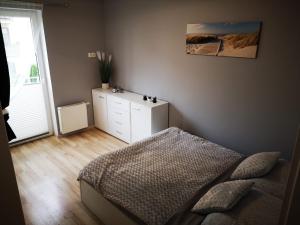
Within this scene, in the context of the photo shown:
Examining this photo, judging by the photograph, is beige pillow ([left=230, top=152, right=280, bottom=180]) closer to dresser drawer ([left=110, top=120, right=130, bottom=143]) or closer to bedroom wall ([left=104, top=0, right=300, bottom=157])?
bedroom wall ([left=104, top=0, right=300, bottom=157])

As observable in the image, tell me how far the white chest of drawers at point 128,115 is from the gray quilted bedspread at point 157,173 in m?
0.64

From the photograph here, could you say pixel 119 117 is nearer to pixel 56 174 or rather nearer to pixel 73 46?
pixel 56 174

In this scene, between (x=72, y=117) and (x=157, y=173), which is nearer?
(x=157, y=173)

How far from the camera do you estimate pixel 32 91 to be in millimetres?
3777

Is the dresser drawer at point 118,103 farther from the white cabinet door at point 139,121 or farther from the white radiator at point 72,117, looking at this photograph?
the white radiator at point 72,117

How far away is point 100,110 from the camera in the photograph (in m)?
4.27

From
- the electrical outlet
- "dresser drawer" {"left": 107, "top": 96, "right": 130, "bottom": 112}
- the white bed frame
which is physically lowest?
the white bed frame

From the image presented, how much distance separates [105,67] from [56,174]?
7.11 feet

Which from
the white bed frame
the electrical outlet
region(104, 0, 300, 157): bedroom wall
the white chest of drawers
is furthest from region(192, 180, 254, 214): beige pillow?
the electrical outlet

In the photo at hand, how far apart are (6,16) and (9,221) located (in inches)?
127

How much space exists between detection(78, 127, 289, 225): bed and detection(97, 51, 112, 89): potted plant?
2.09m

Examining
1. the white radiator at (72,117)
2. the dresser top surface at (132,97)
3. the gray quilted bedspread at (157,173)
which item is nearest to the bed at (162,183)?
the gray quilted bedspread at (157,173)

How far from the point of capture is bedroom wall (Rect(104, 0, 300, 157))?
7.60ft

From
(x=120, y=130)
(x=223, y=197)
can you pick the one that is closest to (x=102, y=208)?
(x=223, y=197)
